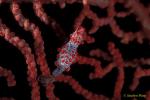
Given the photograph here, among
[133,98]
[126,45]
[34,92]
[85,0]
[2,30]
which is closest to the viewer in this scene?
[2,30]

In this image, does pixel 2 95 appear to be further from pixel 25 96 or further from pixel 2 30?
pixel 2 30

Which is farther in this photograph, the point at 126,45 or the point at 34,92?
the point at 126,45

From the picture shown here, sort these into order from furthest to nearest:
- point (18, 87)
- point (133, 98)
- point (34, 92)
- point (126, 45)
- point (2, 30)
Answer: point (126, 45) < point (133, 98) < point (18, 87) < point (34, 92) < point (2, 30)

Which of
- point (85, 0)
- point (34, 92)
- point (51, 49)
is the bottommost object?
point (34, 92)

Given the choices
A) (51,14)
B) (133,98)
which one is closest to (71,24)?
(51,14)

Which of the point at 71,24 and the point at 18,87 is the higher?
the point at 71,24

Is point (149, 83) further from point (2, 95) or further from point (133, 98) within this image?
point (2, 95)

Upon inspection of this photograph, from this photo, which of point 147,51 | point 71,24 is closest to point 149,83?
point 147,51
